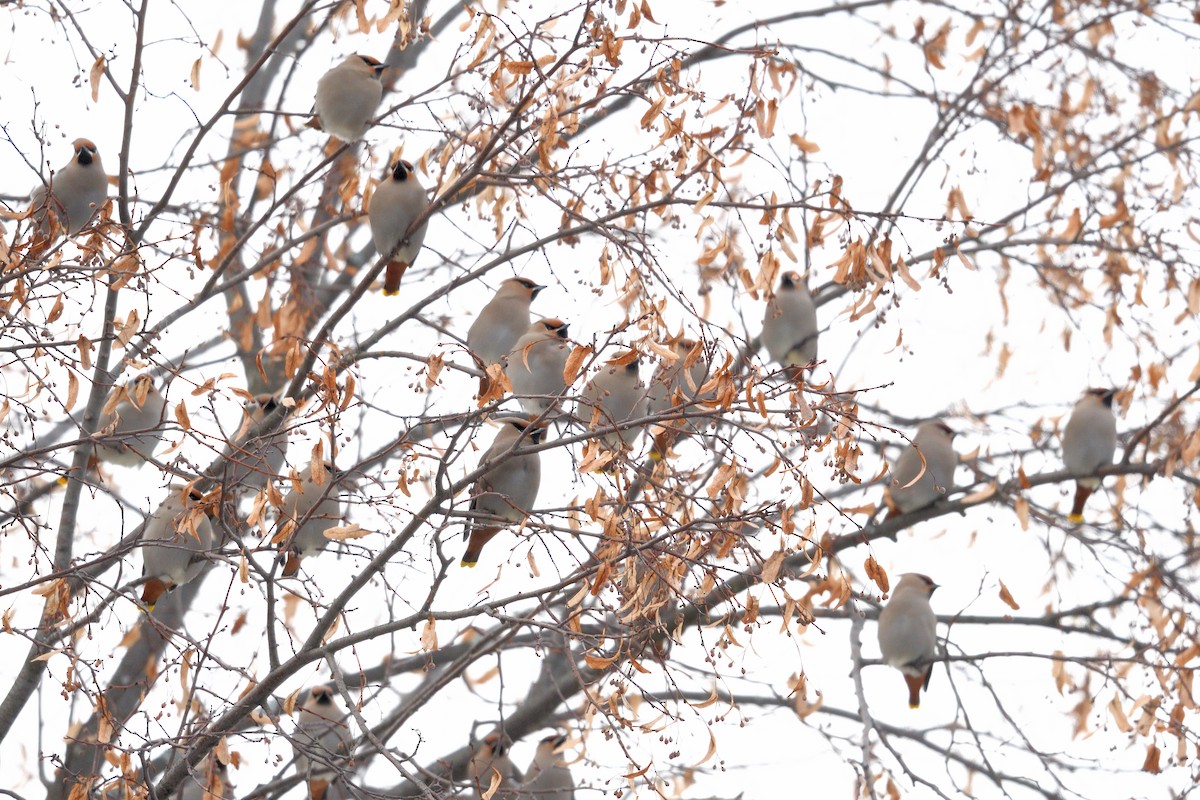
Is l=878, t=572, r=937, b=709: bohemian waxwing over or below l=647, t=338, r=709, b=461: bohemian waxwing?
over

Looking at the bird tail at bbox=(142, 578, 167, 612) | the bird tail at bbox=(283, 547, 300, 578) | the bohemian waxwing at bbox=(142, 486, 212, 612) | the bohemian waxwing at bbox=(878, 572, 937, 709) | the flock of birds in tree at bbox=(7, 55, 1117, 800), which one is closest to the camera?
the flock of birds in tree at bbox=(7, 55, 1117, 800)

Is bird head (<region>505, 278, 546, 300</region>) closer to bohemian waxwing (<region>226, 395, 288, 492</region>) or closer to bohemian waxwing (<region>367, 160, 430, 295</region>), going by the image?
bohemian waxwing (<region>367, 160, 430, 295</region>)

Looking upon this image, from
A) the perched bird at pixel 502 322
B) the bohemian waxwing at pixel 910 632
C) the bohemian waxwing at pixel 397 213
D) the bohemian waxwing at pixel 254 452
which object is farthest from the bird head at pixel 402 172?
the bohemian waxwing at pixel 910 632

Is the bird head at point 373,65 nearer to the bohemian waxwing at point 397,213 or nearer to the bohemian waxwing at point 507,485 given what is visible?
the bohemian waxwing at point 397,213

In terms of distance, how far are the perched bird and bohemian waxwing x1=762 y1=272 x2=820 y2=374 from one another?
173 cm

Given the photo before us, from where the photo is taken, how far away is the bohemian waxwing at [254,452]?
3.26 metres

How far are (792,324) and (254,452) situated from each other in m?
3.34

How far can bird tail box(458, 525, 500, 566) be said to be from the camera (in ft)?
14.4

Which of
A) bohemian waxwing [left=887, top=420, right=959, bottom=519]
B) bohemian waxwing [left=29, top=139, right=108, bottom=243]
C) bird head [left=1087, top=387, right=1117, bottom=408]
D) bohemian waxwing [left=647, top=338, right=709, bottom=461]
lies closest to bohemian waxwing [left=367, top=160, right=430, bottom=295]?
bohemian waxwing [left=29, top=139, right=108, bottom=243]

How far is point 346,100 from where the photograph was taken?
4797 mm

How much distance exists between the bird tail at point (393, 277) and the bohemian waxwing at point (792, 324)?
2.10 metres

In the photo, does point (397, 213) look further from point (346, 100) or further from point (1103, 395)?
point (1103, 395)

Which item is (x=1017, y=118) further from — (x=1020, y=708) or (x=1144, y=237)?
(x=1020, y=708)

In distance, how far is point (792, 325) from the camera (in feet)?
21.3
